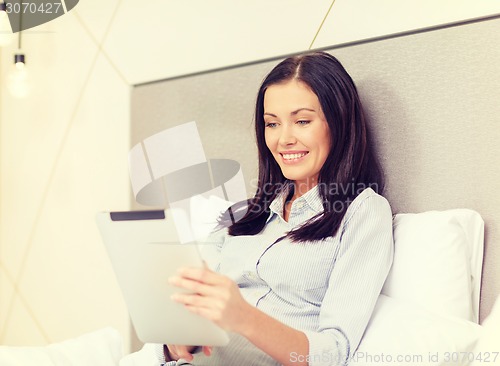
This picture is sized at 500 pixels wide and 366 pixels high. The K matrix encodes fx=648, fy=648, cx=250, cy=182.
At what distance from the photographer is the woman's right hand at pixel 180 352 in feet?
4.12

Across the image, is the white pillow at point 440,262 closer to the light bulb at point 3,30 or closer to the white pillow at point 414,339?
the white pillow at point 414,339

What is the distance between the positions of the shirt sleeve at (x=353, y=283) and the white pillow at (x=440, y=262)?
0.05m

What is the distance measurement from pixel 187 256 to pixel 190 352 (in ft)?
1.26

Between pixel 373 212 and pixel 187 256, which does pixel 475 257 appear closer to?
pixel 373 212

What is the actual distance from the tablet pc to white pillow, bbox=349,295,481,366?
1.04ft

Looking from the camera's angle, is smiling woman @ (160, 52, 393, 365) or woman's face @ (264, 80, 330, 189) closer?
smiling woman @ (160, 52, 393, 365)

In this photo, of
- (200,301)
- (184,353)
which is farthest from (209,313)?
(184,353)

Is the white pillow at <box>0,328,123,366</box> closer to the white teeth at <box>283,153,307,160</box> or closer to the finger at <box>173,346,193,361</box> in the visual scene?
the finger at <box>173,346,193,361</box>

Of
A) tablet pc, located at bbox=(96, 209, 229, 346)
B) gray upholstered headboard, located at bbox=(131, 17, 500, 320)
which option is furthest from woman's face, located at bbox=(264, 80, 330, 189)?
tablet pc, located at bbox=(96, 209, 229, 346)

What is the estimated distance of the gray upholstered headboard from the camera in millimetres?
1364

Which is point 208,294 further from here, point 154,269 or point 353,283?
point 353,283

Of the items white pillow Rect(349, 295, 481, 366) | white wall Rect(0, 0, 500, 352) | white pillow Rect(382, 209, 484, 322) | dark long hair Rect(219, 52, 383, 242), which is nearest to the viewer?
white pillow Rect(349, 295, 481, 366)

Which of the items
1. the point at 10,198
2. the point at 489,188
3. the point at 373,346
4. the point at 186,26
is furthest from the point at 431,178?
the point at 10,198

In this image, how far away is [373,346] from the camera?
3.98 feet
